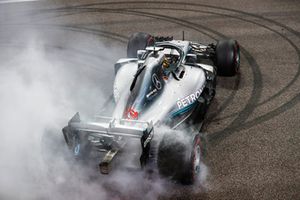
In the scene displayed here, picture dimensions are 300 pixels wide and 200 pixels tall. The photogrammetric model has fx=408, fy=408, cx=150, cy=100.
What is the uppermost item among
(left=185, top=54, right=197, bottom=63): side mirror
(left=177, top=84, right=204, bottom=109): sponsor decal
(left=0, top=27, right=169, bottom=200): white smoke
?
(left=185, top=54, right=197, bottom=63): side mirror

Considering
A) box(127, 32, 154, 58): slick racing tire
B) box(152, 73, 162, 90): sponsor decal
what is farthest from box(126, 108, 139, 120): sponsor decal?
box(127, 32, 154, 58): slick racing tire

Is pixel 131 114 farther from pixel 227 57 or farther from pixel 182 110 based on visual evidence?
pixel 227 57

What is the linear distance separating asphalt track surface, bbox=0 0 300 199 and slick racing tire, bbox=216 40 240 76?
24 centimetres

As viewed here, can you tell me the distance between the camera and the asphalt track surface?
4.34 meters

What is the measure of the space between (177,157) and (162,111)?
30.7 inches

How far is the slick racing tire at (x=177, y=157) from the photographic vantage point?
387 centimetres

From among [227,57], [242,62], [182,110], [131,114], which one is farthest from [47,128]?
[242,62]

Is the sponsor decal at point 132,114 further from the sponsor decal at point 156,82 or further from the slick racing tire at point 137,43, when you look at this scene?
the slick racing tire at point 137,43

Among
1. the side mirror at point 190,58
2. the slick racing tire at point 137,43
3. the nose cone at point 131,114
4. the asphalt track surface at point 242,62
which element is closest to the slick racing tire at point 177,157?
the asphalt track surface at point 242,62

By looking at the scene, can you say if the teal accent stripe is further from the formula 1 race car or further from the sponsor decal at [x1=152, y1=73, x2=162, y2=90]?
the sponsor decal at [x1=152, y1=73, x2=162, y2=90]

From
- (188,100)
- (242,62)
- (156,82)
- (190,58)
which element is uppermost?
(156,82)

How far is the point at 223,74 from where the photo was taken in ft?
19.9

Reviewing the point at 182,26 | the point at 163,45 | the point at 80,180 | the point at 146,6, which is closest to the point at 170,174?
the point at 80,180

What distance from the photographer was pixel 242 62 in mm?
6836
